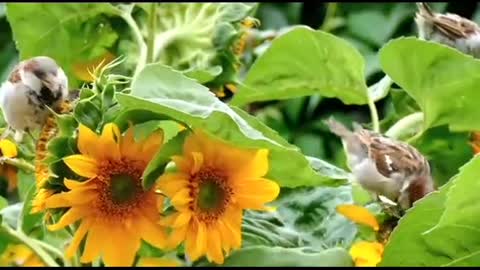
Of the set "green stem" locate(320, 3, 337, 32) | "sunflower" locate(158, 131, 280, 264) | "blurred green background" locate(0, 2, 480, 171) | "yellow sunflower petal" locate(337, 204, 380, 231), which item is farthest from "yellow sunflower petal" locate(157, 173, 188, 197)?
"green stem" locate(320, 3, 337, 32)

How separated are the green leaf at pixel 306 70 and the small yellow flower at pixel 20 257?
0.52ft

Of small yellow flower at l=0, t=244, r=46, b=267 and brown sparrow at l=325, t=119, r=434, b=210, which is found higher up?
brown sparrow at l=325, t=119, r=434, b=210

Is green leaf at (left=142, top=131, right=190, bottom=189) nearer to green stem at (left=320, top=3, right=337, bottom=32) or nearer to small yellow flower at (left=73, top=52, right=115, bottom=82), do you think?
small yellow flower at (left=73, top=52, right=115, bottom=82)

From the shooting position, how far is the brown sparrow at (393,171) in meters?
0.57

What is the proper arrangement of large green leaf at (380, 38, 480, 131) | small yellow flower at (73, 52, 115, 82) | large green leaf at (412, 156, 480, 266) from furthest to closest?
1. small yellow flower at (73, 52, 115, 82)
2. large green leaf at (380, 38, 480, 131)
3. large green leaf at (412, 156, 480, 266)

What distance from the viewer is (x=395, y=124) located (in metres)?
0.69

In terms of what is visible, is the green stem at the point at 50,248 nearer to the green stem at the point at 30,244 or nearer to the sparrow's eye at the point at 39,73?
the green stem at the point at 30,244

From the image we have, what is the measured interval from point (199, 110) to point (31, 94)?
10cm

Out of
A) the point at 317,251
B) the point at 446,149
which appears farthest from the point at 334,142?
the point at 317,251

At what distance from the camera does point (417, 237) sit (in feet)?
1.81

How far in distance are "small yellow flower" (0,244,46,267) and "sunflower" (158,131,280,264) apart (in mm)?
182

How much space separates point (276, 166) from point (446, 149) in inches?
7.1

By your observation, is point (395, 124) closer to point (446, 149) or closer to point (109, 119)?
point (446, 149)

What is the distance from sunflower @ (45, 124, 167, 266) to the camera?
1.80ft
